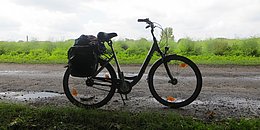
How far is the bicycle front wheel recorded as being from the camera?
5973mm

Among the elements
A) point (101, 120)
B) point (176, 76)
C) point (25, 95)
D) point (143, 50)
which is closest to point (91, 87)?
point (101, 120)

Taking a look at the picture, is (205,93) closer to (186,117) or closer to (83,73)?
(186,117)

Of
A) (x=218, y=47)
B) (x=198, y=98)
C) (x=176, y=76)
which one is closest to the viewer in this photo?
(x=176, y=76)

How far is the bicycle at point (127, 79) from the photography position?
5.98 meters

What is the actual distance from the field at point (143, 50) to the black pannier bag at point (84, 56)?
32.2ft

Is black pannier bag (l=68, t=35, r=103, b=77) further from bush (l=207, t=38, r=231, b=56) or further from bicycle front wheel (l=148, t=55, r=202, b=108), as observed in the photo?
bush (l=207, t=38, r=231, b=56)

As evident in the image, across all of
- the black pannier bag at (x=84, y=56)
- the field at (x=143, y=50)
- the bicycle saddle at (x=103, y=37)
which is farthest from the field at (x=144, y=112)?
the field at (x=143, y=50)

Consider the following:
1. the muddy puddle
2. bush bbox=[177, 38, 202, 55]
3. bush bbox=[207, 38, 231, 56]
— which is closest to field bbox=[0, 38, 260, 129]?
the muddy puddle

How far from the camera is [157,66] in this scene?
19.9 feet

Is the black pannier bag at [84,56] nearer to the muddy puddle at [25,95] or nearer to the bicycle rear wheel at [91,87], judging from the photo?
the bicycle rear wheel at [91,87]

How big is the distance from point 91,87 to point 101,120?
137 cm

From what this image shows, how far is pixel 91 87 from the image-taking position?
630cm

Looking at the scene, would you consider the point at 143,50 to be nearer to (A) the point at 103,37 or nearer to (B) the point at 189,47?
(B) the point at 189,47

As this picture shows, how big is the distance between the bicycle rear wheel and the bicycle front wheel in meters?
0.70
